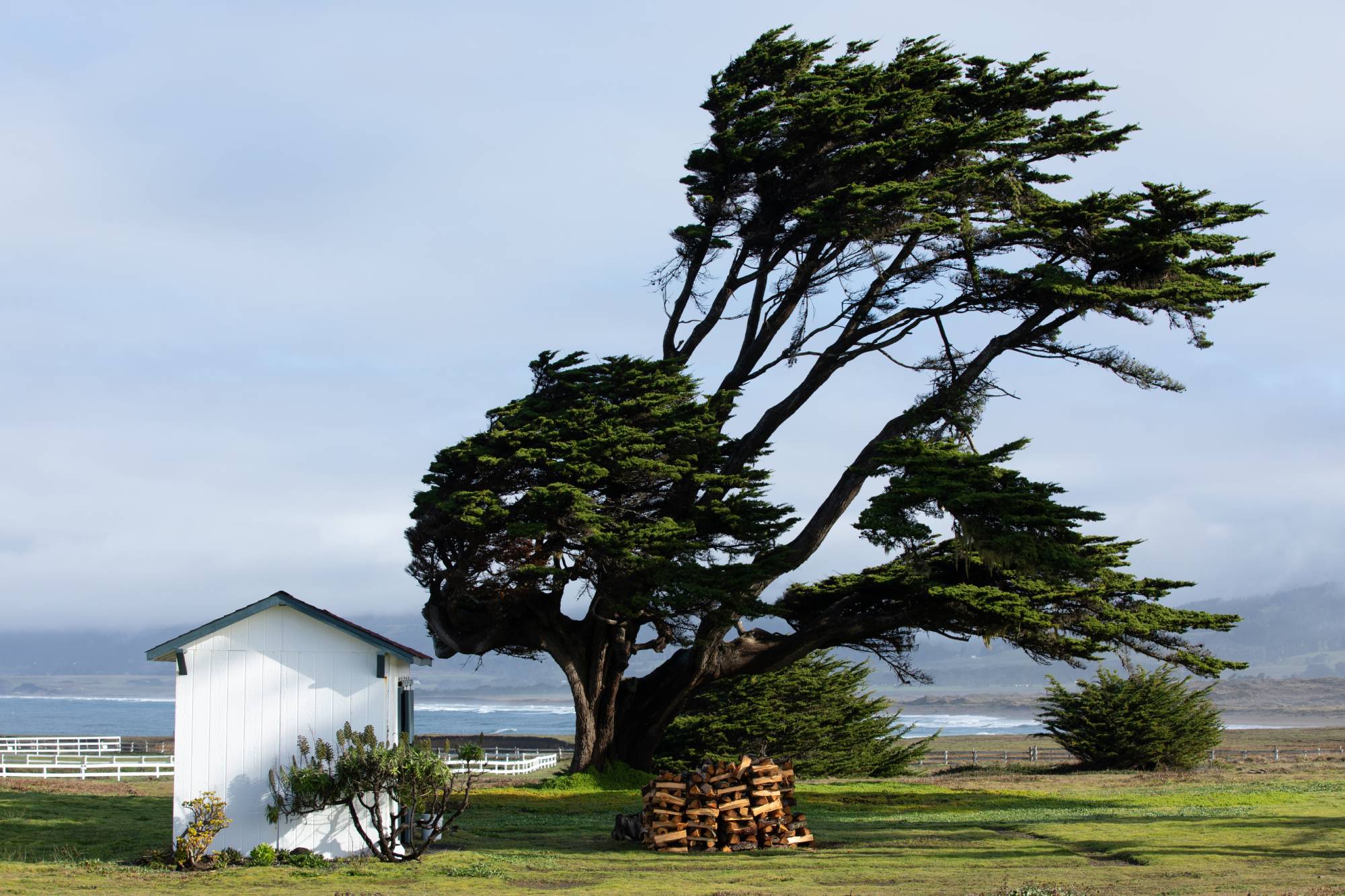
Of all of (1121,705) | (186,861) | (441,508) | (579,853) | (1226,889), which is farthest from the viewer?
(1121,705)

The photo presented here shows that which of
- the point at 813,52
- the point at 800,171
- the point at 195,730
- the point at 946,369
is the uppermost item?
the point at 813,52

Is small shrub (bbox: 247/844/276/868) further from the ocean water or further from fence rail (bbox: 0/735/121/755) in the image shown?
the ocean water

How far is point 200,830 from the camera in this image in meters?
14.6

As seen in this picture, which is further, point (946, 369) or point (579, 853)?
point (946, 369)

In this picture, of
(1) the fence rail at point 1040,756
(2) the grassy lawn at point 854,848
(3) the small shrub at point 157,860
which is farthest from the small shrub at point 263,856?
(1) the fence rail at point 1040,756

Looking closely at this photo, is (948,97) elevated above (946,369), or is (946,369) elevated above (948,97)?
(948,97)

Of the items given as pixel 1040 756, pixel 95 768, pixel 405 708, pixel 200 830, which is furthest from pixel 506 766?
pixel 1040 756

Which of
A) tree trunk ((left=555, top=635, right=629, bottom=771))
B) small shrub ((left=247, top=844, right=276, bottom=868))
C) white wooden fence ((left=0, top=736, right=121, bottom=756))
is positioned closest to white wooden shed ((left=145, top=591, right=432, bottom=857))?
small shrub ((left=247, top=844, right=276, bottom=868))

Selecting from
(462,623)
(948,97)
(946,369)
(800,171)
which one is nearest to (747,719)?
(462,623)

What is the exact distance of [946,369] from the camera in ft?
89.4

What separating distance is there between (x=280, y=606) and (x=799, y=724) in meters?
21.6

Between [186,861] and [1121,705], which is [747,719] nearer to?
[1121,705]

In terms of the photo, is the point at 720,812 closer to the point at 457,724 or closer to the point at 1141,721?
the point at 1141,721

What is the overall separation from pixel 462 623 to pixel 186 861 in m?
13.5
